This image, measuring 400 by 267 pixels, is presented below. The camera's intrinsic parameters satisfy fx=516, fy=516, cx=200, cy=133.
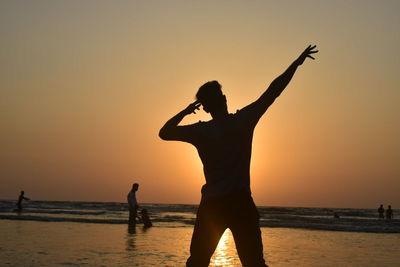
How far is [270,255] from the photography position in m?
12.4

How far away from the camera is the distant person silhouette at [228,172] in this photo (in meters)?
3.44

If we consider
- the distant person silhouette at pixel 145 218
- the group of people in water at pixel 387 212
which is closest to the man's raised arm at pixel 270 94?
the distant person silhouette at pixel 145 218

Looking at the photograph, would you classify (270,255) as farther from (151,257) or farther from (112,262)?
(112,262)

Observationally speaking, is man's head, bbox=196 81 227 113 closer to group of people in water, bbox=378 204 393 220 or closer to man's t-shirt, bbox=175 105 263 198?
man's t-shirt, bbox=175 105 263 198

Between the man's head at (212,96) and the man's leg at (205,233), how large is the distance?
67cm

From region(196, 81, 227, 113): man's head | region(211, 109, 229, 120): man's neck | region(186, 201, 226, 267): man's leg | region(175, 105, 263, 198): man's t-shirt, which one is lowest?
region(186, 201, 226, 267): man's leg

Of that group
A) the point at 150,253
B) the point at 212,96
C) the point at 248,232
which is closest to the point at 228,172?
the point at 248,232

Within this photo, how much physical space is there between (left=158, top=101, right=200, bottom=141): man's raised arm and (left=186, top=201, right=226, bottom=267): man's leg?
1.60 ft

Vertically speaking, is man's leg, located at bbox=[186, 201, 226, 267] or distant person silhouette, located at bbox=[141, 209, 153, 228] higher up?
man's leg, located at bbox=[186, 201, 226, 267]

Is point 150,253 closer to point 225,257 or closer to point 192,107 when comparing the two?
point 225,257

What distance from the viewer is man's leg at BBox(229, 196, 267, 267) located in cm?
343

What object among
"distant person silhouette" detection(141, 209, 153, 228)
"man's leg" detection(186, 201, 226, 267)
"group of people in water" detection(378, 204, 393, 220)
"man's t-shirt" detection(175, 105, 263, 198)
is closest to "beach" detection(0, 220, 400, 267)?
"distant person silhouette" detection(141, 209, 153, 228)

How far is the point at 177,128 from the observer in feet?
11.9

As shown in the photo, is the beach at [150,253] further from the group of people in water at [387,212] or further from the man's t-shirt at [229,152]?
the group of people in water at [387,212]
